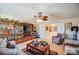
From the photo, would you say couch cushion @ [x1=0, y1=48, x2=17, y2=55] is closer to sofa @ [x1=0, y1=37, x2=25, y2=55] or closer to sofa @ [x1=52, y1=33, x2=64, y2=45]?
sofa @ [x1=0, y1=37, x2=25, y2=55]

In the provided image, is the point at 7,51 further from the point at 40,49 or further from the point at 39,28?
the point at 39,28

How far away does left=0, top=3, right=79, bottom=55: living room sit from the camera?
2367 millimetres

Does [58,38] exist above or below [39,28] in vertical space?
below

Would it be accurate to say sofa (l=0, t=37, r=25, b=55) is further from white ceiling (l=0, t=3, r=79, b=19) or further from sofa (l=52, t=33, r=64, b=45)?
sofa (l=52, t=33, r=64, b=45)

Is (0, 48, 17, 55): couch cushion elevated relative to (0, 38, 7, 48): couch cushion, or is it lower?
lower

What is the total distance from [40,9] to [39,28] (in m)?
0.35

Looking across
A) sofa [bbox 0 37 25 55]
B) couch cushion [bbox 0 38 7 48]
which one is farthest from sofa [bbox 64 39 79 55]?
couch cushion [bbox 0 38 7 48]

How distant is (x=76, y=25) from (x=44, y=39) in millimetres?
638

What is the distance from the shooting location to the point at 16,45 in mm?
2404

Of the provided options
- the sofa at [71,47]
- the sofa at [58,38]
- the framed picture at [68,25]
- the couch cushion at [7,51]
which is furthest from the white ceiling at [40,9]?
the couch cushion at [7,51]

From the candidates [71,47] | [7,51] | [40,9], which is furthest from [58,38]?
[7,51]

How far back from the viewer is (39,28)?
2385mm

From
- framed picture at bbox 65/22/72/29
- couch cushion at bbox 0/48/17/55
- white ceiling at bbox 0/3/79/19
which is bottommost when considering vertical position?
couch cushion at bbox 0/48/17/55

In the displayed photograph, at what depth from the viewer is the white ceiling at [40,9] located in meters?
2.37
